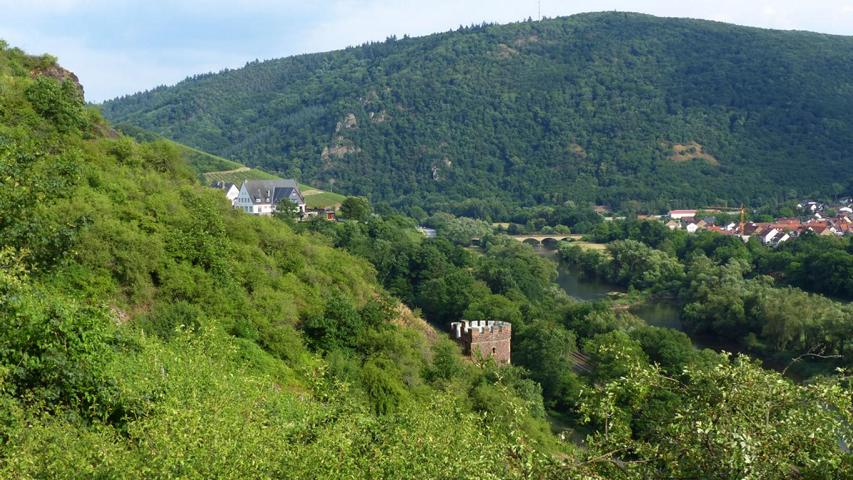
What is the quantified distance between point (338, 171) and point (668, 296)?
10217cm

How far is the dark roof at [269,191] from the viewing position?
5275cm

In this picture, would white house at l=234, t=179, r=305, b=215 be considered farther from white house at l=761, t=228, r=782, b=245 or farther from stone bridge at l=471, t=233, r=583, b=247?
white house at l=761, t=228, r=782, b=245

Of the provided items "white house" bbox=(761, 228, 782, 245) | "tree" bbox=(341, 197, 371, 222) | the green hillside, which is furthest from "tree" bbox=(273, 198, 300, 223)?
"white house" bbox=(761, 228, 782, 245)

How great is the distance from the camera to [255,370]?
16062 mm

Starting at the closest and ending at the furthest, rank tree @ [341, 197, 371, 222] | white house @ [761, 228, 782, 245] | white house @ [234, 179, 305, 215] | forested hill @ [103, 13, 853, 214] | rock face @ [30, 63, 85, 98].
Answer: rock face @ [30, 63, 85, 98] → tree @ [341, 197, 371, 222] → white house @ [234, 179, 305, 215] → white house @ [761, 228, 782, 245] → forested hill @ [103, 13, 853, 214]

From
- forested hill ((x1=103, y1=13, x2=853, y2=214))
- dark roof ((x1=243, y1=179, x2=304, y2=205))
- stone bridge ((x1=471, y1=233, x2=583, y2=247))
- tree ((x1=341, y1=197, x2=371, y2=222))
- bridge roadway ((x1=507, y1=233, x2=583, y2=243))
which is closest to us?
tree ((x1=341, y1=197, x2=371, y2=222))

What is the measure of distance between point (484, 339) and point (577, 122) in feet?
462

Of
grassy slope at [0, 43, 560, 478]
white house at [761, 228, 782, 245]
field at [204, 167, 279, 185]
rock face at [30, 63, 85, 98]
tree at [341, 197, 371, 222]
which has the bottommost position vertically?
white house at [761, 228, 782, 245]

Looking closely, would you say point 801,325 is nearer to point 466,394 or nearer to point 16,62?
point 466,394

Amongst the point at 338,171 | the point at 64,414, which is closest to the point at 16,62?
the point at 64,414

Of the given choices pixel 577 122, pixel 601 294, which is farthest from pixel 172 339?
pixel 577 122

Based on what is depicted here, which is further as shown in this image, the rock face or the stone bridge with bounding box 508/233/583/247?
the stone bridge with bounding box 508/233/583/247

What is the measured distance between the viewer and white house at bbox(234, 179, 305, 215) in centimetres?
5131

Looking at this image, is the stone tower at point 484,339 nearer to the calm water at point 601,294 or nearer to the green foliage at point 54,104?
the green foliage at point 54,104
